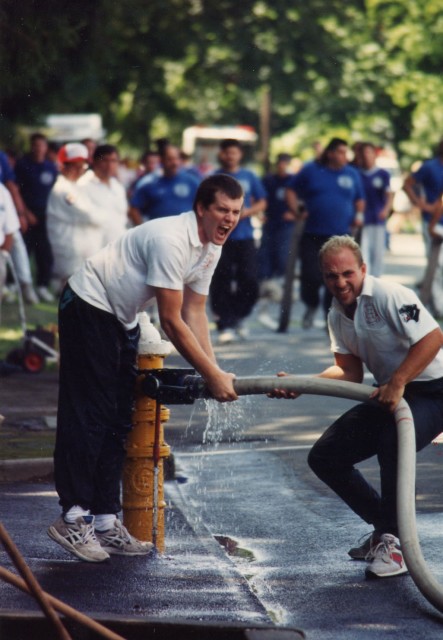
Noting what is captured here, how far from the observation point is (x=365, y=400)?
6.03 meters

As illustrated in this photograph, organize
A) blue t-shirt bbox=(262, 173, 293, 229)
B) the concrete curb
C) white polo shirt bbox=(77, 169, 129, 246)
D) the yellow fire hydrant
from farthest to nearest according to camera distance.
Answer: blue t-shirt bbox=(262, 173, 293, 229), white polo shirt bbox=(77, 169, 129, 246), the concrete curb, the yellow fire hydrant

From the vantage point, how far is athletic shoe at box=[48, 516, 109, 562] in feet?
→ 20.8

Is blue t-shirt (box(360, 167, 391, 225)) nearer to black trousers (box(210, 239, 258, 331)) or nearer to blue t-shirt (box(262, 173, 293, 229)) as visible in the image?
blue t-shirt (box(262, 173, 293, 229))

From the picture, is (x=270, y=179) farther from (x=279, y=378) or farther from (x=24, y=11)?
(x=279, y=378)

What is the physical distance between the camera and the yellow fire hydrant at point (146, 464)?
6590 mm

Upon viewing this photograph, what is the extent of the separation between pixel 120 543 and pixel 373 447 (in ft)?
3.95

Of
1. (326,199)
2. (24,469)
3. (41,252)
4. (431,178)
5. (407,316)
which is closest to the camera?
(407,316)

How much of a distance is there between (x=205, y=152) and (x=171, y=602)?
180 feet

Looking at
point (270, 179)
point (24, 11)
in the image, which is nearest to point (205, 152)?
point (270, 179)

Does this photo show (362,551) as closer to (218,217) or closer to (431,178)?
(218,217)

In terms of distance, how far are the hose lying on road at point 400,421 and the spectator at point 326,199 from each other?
843 centimetres

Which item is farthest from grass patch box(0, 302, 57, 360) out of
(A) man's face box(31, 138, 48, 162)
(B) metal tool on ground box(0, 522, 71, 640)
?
(B) metal tool on ground box(0, 522, 71, 640)

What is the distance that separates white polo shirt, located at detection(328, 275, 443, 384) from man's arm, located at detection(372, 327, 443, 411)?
0.10 feet

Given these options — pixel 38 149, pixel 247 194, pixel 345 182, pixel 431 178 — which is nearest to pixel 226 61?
pixel 38 149
